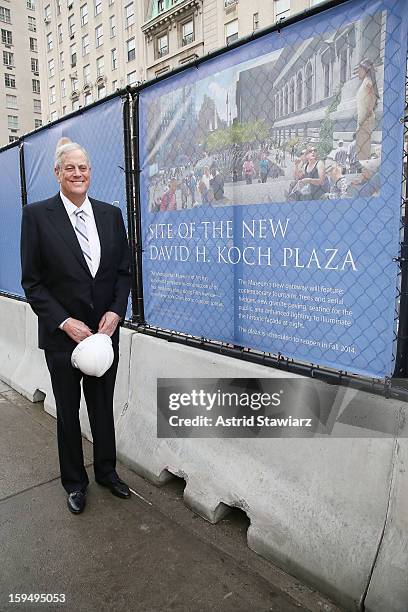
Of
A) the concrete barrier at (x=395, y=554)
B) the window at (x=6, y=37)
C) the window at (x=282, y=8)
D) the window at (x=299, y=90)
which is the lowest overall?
the concrete barrier at (x=395, y=554)

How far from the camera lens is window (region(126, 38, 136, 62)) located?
43.5m

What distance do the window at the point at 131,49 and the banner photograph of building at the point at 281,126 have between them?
47.3 m

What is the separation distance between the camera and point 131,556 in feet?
7.82

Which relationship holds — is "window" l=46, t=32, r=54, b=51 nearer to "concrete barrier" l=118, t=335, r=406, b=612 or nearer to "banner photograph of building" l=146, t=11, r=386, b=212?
"banner photograph of building" l=146, t=11, r=386, b=212

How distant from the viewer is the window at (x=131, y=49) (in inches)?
1713

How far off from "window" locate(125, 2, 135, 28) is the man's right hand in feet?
162

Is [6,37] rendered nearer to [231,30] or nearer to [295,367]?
[231,30]

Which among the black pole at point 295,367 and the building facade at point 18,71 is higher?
the building facade at point 18,71

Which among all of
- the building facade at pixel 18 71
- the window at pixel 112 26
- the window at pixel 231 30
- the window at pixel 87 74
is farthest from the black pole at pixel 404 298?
the building facade at pixel 18 71

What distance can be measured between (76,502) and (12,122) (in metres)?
70.3

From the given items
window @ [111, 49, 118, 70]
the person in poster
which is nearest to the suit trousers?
the person in poster

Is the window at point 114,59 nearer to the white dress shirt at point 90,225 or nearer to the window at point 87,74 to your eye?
the window at point 87,74

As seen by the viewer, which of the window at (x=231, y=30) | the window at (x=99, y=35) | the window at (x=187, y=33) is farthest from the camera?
the window at (x=99, y=35)

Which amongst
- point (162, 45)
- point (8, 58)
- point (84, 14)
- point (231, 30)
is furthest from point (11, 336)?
point (8, 58)
